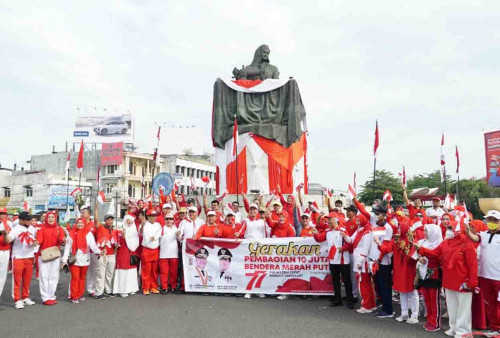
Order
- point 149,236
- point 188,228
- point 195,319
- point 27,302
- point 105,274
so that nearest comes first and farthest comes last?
point 195,319 → point 27,302 → point 105,274 → point 149,236 → point 188,228

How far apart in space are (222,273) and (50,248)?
11.6 ft

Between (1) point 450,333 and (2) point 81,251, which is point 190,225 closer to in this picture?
(2) point 81,251

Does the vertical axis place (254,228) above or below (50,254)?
above

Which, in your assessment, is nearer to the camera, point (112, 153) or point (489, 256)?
point (489, 256)

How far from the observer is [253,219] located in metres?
9.63

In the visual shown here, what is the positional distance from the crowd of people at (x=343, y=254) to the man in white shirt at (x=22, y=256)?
0.06 feet

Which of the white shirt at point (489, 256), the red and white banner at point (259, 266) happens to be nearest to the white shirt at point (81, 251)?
the red and white banner at point (259, 266)

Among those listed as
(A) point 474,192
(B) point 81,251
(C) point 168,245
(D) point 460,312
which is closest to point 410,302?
(D) point 460,312

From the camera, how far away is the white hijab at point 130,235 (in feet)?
31.2

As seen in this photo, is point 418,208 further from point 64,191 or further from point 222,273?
point 64,191

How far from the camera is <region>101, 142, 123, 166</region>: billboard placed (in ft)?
175

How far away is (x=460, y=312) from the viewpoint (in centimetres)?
619

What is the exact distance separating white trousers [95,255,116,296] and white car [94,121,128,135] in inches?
1777

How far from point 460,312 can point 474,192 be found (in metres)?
45.0
